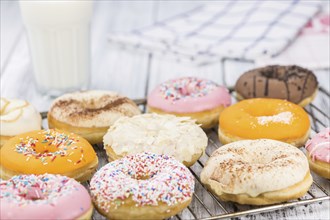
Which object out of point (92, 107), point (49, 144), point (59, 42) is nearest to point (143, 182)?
point (49, 144)

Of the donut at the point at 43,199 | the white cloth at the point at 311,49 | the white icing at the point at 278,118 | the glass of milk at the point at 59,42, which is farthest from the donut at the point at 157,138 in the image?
the white cloth at the point at 311,49

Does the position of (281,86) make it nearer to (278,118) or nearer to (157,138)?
(278,118)

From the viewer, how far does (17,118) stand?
2320 millimetres

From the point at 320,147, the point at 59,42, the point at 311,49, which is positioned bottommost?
the point at 311,49

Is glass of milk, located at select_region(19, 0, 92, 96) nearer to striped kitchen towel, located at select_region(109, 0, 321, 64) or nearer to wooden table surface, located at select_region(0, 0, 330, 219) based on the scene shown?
wooden table surface, located at select_region(0, 0, 330, 219)

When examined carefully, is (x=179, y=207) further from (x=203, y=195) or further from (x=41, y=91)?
(x=41, y=91)

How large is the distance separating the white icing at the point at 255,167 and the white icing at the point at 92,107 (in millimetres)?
469

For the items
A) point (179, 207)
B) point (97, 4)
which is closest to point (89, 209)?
point (179, 207)

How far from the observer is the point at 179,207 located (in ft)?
6.02

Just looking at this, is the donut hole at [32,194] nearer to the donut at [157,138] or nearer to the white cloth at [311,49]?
the donut at [157,138]

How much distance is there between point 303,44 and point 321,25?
0.83 ft

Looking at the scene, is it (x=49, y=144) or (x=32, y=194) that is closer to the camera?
(x=32, y=194)

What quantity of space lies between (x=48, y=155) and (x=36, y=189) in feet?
0.88

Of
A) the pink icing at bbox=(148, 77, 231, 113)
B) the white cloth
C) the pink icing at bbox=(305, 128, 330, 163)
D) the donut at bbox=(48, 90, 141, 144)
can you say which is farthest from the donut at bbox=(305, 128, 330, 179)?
the white cloth
